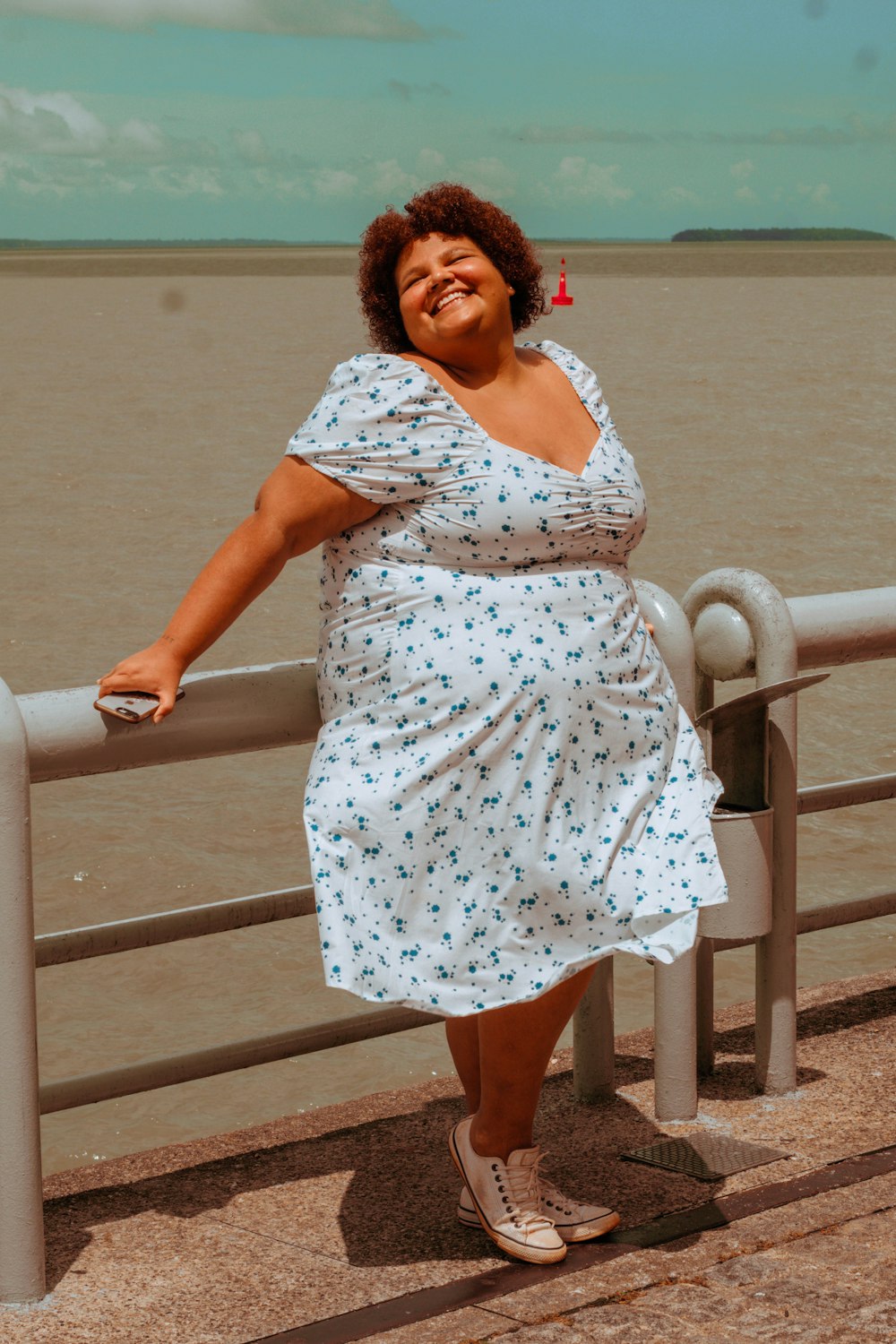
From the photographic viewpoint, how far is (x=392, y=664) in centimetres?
299

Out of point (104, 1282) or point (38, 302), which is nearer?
point (104, 1282)

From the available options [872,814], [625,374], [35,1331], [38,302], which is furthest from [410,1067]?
[38,302]

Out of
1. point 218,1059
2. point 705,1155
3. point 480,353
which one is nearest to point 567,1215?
point 705,1155

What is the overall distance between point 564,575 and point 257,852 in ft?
18.8

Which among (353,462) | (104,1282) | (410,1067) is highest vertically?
(353,462)

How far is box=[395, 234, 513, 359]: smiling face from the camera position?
3.16 meters

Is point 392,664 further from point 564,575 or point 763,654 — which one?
point 763,654

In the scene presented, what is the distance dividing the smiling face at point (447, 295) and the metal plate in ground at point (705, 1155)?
1.40 m

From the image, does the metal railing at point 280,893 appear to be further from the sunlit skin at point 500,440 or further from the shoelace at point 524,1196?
the shoelace at point 524,1196

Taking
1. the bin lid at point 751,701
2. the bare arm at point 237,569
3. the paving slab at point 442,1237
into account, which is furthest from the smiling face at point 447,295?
the paving slab at point 442,1237

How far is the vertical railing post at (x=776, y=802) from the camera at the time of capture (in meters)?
3.66

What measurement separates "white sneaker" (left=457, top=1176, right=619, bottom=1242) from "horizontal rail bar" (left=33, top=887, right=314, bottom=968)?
62 cm

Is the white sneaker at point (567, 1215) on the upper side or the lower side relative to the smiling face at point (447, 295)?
lower

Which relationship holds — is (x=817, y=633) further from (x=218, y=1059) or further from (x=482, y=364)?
(x=218, y=1059)
